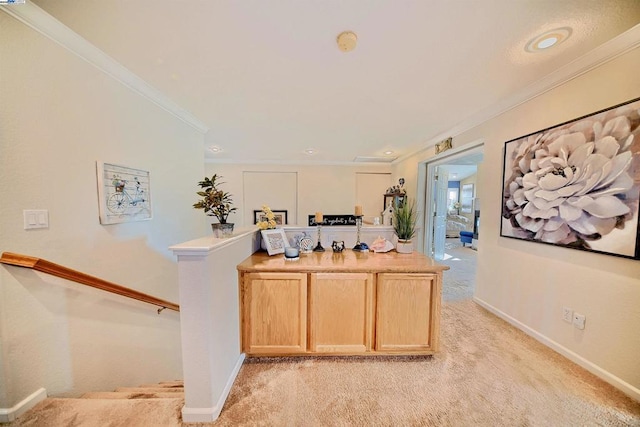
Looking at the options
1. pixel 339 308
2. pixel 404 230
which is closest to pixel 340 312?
pixel 339 308

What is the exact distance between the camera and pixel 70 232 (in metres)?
1.40

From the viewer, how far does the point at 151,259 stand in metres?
2.08

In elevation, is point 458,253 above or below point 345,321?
below

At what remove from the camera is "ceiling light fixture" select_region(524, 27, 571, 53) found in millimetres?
1348

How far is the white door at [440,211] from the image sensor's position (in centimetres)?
415

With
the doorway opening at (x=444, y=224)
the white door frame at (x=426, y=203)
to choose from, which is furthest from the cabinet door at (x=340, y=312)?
the white door frame at (x=426, y=203)

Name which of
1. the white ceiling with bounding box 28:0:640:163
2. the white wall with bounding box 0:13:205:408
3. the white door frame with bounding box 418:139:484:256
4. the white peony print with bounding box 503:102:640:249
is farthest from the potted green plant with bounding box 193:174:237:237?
the white door frame with bounding box 418:139:484:256

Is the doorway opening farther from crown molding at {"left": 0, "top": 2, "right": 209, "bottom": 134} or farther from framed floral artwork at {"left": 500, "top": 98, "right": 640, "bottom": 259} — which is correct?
crown molding at {"left": 0, "top": 2, "right": 209, "bottom": 134}

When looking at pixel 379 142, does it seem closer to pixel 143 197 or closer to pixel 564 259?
pixel 564 259

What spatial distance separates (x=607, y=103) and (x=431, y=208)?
271 centimetres

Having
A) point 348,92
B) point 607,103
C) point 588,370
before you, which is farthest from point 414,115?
point 588,370

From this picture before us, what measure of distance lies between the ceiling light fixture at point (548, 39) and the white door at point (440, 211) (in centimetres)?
269

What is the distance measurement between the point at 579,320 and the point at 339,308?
1.88 metres

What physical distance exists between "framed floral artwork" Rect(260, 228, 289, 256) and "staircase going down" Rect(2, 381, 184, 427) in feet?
3.74
